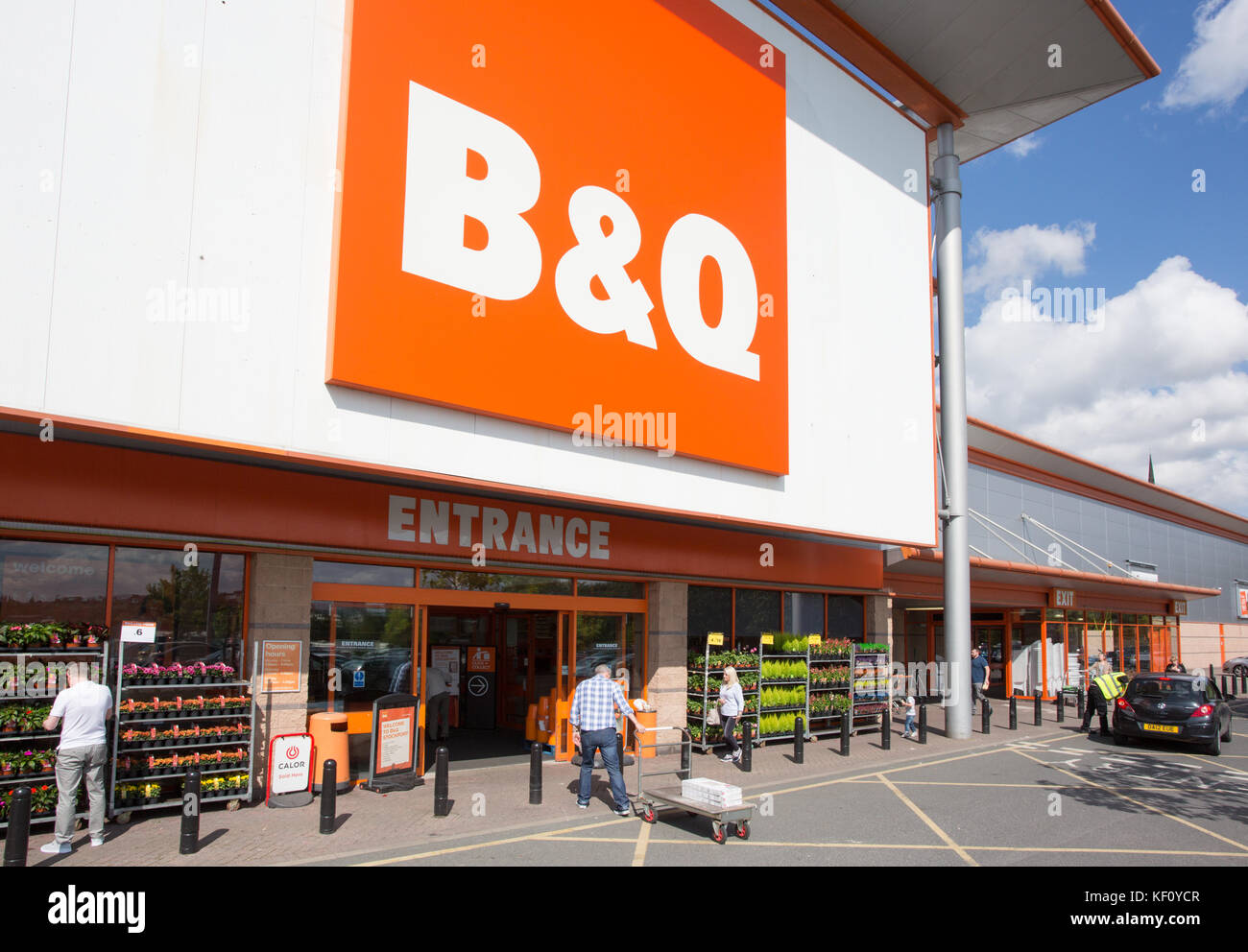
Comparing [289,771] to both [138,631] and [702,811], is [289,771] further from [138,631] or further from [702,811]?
[702,811]

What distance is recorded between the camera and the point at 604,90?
12.8 meters

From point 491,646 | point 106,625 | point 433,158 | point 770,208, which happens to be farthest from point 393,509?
point 770,208

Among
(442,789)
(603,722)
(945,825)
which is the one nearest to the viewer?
(442,789)

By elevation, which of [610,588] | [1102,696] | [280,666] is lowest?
[1102,696]

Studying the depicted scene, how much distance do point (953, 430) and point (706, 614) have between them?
24.3ft

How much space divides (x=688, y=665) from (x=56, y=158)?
39.0 feet

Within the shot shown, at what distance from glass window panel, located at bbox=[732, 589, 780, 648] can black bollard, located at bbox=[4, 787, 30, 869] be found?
11680 mm

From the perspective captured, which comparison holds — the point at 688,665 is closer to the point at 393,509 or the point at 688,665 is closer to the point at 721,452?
the point at 721,452

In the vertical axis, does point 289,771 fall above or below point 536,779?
above

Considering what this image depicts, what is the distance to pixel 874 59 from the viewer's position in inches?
720

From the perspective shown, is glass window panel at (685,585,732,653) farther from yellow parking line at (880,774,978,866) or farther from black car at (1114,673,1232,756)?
black car at (1114,673,1232,756)

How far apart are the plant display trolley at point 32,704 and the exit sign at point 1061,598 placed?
27147mm

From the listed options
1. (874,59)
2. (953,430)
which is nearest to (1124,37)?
(874,59)
